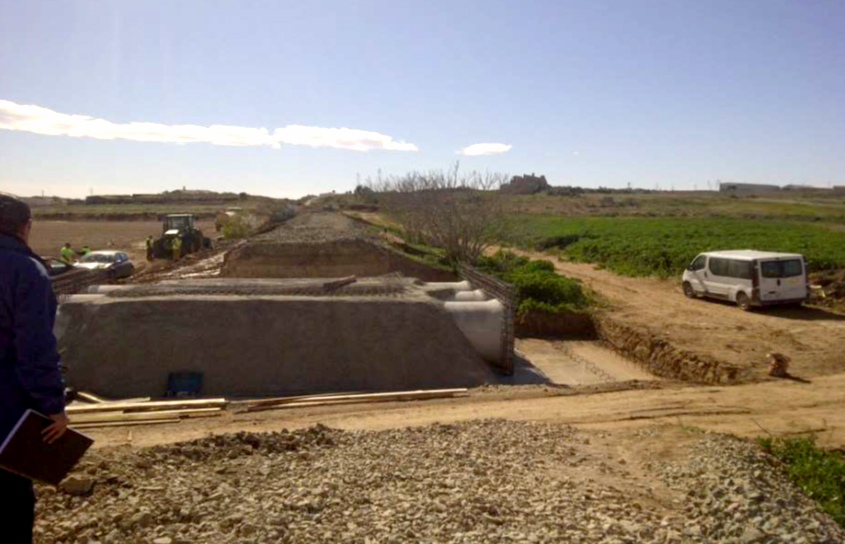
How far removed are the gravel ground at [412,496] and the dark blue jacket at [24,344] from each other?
1.62 meters

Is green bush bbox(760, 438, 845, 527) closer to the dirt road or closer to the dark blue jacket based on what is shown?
the dirt road

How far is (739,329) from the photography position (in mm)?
18672

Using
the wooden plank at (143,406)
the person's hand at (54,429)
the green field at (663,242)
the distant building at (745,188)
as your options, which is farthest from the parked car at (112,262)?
the distant building at (745,188)

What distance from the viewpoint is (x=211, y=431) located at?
956cm

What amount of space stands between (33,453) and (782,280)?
21.5 m

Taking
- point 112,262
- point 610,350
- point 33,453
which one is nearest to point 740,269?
point 610,350

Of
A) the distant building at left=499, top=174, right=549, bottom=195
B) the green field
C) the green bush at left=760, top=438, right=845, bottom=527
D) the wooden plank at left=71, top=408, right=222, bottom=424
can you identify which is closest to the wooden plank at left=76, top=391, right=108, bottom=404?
the wooden plank at left=71, top=408, right=222, bottom=424

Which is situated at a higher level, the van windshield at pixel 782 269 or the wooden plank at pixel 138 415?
the van windshield at pixel 782 269

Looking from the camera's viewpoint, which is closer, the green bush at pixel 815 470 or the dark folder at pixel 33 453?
the dark folder at pixel 33 453

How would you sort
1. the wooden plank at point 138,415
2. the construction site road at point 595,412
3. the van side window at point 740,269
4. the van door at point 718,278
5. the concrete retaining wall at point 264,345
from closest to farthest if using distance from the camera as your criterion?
the construction site road at point 595,412, the wooden plank at point 138,415, the concrete retaining wall at point 264,345, the van side window at point 740,269, the van door at point 718,278

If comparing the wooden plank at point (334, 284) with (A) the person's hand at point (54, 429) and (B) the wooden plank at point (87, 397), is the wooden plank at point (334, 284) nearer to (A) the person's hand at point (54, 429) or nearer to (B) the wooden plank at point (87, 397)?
(B) the wooden plank at point (87, 397)

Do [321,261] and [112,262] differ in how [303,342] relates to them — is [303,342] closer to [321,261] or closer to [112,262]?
[321,261]

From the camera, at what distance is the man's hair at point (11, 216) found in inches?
158

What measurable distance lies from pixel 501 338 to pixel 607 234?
3417 centimetres
